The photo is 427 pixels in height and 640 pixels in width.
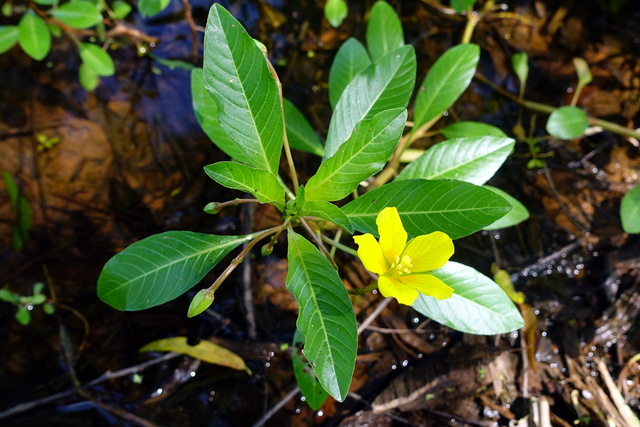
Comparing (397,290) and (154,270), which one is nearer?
(397,290)

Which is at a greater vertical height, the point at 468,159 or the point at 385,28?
the point at 385,28

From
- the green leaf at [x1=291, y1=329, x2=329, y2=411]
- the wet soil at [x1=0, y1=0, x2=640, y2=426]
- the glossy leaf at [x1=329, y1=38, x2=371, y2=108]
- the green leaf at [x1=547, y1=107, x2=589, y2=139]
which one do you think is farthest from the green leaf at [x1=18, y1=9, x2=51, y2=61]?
the green leaf at [x1=547, y1=107, x2=589, y2=139]

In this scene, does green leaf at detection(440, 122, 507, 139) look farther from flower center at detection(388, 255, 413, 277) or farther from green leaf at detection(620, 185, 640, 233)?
flower center at detection(388, 255, 413, 277)

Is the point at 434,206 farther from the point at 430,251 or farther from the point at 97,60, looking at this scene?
the point at 97,60

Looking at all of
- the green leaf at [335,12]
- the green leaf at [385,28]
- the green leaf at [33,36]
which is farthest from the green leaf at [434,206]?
the green leaf at [33,36]

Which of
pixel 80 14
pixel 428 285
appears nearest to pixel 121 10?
pixel 80 14

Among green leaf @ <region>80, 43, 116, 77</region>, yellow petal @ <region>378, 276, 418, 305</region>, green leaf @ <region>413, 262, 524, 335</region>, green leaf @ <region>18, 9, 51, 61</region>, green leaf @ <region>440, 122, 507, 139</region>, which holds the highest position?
green leaf @ <region>18, 9, 51, 61</region>
